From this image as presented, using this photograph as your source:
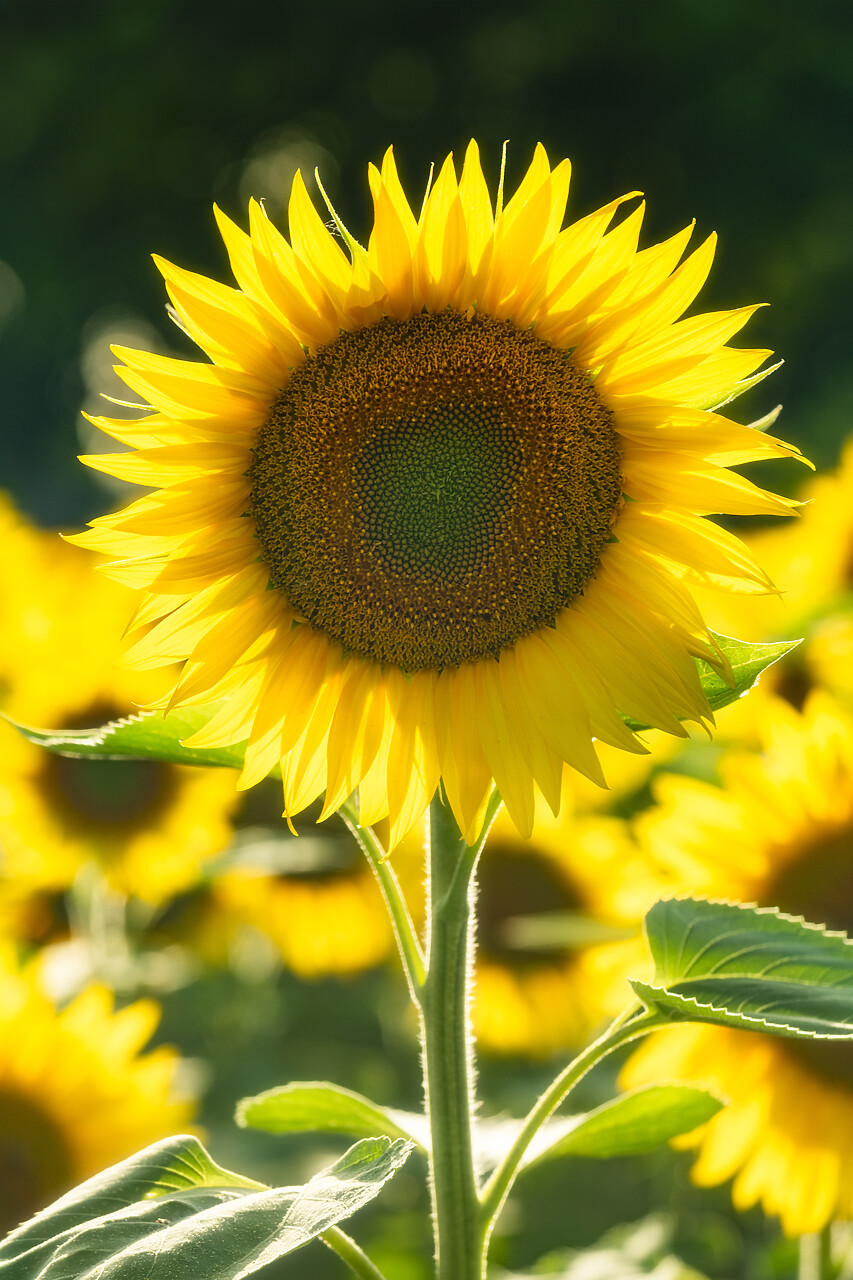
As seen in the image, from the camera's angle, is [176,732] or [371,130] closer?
[176,732]

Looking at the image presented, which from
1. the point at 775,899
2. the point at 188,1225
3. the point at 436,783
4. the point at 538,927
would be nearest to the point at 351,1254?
the point at 188,1225

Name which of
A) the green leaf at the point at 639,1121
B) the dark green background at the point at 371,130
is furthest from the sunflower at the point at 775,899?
the dark green background at the point at 371,130

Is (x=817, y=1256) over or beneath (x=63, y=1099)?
beneath

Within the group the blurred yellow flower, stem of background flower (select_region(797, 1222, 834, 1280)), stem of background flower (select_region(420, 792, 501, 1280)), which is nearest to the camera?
stem of background flower (select_region(420, 792, 501, 1280))

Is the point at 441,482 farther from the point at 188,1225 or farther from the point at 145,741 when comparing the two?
the point at 188,1225

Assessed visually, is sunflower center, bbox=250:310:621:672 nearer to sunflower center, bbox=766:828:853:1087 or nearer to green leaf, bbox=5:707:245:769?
green leaf, bbox=5:707:245:769

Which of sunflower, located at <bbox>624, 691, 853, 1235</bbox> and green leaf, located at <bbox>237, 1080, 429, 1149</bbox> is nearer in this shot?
green leaf, located at <bbox>237, 1080, 429, 1149</bbox>

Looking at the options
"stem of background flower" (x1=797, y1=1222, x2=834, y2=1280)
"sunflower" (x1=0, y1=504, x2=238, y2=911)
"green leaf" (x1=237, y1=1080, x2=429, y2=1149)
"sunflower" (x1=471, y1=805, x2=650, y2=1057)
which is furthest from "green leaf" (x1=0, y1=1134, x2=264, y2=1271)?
"sunflower" (x1=0, y1=504, x2=238, y2=911)
